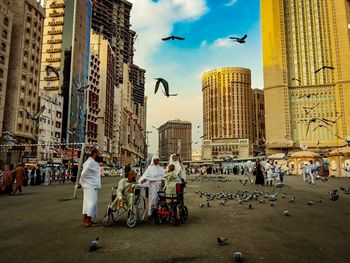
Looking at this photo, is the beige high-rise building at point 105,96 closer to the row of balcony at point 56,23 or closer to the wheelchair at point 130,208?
the row of balcony at point 56,23

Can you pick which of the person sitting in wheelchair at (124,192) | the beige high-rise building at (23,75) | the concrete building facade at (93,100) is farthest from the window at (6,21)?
the person sitting in wheelchair at (124,192)

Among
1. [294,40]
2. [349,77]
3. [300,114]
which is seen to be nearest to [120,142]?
[300,114]

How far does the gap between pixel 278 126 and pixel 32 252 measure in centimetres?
9977

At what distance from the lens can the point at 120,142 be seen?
113188mm

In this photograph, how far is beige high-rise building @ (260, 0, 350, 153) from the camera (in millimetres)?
94188

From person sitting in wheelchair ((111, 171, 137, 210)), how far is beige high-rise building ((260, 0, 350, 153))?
9302cm

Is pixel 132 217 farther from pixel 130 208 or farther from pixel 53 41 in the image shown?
pixel 53 41

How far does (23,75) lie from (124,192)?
181 feet

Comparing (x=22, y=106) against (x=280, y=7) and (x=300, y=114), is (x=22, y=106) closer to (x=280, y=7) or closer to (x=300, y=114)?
(x=300, y=114)

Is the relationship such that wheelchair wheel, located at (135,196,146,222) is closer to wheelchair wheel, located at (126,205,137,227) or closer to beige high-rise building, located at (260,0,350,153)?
wheelchair wheel, located at (126,205,137,227)

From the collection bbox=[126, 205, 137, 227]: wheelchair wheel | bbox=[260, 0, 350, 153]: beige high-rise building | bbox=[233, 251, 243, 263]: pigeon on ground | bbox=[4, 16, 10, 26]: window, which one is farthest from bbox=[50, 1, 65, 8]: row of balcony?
bbox=[233, 251, 243, 263]: pigeon on ground

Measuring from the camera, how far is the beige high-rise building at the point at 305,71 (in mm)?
94188

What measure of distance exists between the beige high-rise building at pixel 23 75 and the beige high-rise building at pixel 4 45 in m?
2.76

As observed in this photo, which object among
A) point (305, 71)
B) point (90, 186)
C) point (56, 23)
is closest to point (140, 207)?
point (90, 186)
